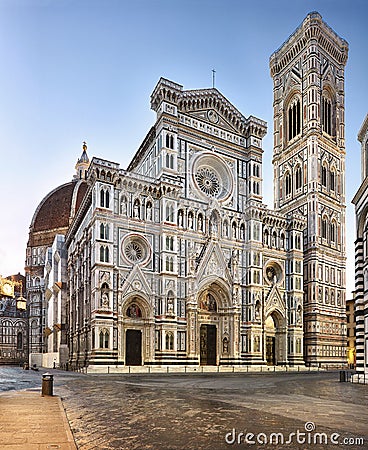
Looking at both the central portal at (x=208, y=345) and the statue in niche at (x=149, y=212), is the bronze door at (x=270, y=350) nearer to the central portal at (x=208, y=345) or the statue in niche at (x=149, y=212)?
the central portal at (x=208, y=345)


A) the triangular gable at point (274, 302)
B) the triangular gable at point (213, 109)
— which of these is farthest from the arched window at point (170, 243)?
the triangular gable at point (213, 109)

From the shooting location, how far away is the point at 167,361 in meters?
44.6

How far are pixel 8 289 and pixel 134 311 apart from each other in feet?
229

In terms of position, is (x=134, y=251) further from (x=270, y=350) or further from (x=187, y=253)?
(x=270, y=350)

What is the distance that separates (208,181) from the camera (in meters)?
53.8

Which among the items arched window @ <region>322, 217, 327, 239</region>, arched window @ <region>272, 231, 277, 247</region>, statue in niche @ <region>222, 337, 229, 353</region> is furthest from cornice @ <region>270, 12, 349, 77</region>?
statue in niche @ <region>222, 337, 229, 353</region>

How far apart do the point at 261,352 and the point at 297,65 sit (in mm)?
40134

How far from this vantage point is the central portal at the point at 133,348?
44.8 m

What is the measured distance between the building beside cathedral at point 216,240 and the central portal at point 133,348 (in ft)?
0.31

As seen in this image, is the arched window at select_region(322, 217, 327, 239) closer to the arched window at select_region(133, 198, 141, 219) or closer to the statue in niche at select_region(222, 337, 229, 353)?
the statue in niche at select_region(222, 337, 229, 353)

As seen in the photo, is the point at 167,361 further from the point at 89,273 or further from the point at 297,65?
the point at 297,65

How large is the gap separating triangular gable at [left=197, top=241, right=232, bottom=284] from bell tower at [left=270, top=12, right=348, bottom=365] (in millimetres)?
14459

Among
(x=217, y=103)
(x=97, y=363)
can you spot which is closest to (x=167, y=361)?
(x=97, y=363)

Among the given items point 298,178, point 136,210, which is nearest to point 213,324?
point 136,210
